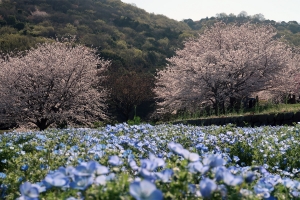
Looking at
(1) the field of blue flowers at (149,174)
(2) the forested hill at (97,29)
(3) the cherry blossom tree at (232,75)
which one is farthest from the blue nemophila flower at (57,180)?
(2) the forested hill at (97,29)

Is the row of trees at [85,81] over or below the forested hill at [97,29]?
below

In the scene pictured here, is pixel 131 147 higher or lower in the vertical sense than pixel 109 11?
lower

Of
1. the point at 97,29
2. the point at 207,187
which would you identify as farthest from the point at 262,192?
the point at 97,29

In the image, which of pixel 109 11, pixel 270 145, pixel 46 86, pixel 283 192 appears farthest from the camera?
pixel 109 11

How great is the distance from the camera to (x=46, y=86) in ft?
62.0

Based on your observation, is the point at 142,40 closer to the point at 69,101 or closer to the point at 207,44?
the point at 207,44

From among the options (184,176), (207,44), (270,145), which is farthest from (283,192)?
(207,44)

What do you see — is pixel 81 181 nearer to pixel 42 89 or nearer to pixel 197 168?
pixel 197 168

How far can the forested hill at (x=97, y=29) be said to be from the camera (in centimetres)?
4850

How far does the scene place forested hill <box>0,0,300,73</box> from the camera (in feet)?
158

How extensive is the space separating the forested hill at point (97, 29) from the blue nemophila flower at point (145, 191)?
3813 cm

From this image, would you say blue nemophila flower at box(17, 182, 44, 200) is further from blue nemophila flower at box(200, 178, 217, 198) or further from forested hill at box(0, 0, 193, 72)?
forested hill at box(0, 0, 193, 72)

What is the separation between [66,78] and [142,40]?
5036cm

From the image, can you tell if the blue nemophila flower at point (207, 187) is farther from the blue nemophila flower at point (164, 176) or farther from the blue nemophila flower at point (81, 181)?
the blue nemophila flower at point (81, 181)
